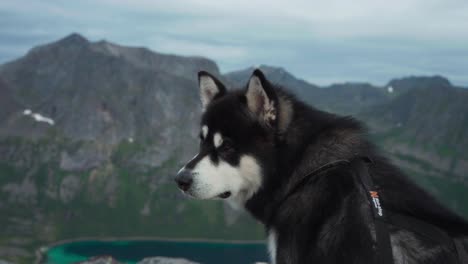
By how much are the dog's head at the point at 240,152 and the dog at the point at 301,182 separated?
20 millimetres

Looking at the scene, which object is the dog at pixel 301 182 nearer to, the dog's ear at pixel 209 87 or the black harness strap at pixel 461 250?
the black harness strap at pixel 461 250

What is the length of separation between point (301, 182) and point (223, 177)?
5.27 feet

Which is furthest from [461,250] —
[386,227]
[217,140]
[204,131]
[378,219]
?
[204,131]

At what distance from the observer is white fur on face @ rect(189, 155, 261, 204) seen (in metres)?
10.2

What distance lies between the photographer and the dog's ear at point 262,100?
32.9ft

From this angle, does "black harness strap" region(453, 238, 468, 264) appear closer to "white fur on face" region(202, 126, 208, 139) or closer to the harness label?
the harness label

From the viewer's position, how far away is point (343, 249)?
848 centimetres

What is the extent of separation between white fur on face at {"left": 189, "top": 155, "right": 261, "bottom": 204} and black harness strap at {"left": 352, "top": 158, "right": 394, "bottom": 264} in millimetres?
2170

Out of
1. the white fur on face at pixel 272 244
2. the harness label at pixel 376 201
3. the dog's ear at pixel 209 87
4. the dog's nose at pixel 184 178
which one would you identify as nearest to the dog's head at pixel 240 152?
the dog's nose at pixel 184 178

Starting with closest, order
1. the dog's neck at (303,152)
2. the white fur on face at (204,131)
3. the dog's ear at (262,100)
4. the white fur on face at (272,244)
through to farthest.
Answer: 1. the white fur on face at (272,244)
2. the dog's neck at (303,152)
3. the dog's ear at (262,100)
4. the white fur on face at (204,131)

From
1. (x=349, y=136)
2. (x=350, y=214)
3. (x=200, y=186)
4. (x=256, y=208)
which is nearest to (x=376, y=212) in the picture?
(x=350, y=214)

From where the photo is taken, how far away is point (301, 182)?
973cm

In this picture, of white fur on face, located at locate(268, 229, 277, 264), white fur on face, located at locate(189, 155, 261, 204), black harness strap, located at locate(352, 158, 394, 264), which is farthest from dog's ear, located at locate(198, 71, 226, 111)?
black harness strap, located at locate(352, 158, 394, 264)

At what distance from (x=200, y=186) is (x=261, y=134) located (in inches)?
64.6
